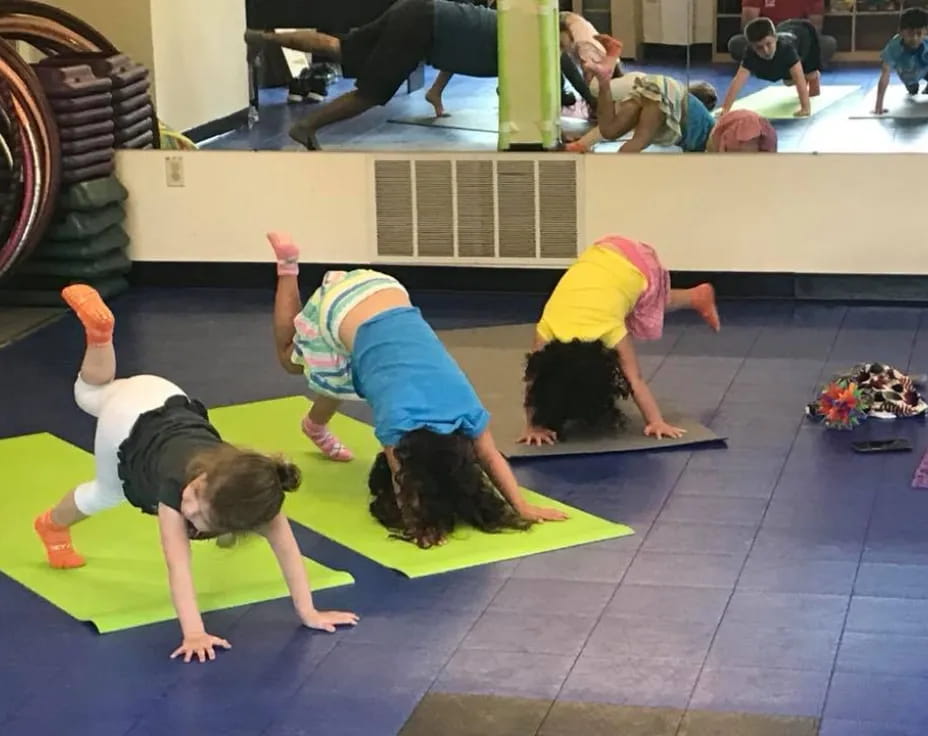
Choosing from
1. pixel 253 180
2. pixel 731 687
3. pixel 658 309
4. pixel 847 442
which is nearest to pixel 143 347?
pixel 253 180

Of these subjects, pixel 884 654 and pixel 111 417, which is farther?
pixel 111 417

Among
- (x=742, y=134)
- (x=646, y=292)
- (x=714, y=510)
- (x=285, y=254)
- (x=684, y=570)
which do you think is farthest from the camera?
(x=742, y=134)

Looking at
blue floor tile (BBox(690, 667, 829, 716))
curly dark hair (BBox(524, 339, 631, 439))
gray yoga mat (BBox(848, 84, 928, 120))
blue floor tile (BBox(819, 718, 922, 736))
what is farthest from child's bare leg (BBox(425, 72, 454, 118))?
blue floor tile (BBox(819, 718, 922, 736))

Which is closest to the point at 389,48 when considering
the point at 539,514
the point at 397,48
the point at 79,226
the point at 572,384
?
the point at 397,48

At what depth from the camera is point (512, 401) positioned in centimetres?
559

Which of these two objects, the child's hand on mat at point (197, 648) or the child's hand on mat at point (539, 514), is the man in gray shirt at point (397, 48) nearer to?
the child's hand on mat at point (539, 514)

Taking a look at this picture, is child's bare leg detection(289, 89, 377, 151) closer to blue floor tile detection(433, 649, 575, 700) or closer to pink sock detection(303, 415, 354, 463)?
pink sock detection(303, 415, 354, 463)

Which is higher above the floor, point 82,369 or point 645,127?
point 645,127

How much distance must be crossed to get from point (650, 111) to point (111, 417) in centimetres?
370

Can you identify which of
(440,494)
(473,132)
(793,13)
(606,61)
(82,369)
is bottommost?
(440,494)

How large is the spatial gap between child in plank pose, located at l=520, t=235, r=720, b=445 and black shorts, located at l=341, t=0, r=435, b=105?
217 cm

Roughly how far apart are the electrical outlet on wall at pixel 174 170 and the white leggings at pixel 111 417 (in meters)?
3.49

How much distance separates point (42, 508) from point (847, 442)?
252 centimetres

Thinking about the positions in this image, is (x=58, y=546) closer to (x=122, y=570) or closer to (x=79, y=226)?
(x=122, y=570)
